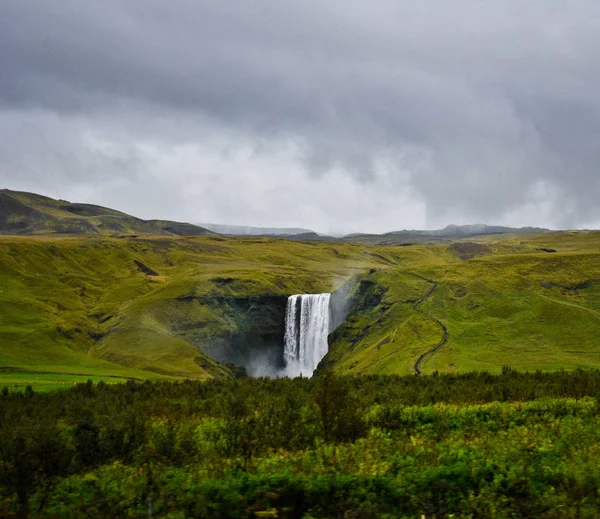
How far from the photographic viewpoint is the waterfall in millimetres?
86438

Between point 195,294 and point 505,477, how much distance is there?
8480 cm

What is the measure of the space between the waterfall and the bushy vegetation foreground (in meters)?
63.7

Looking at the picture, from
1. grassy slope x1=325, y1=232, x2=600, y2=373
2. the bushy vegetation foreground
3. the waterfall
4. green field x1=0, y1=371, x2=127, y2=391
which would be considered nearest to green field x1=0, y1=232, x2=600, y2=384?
grassy slope x1=325, y1=232, x2=600, y2=373

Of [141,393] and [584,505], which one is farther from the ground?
[584,505]

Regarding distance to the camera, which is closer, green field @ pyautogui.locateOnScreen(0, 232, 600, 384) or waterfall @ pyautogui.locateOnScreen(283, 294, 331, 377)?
A: green field @ pyautogui.locateOnScreen(0, 232, 600, 384)

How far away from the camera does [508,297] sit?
218 feet

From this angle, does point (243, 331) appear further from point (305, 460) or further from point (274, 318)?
point (305, 460)

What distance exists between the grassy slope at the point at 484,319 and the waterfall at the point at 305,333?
8.62 m

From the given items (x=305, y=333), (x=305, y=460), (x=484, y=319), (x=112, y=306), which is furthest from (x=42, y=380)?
(x=112, y=306)

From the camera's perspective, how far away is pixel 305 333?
89125mm

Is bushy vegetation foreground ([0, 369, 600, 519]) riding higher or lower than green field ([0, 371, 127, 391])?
higher

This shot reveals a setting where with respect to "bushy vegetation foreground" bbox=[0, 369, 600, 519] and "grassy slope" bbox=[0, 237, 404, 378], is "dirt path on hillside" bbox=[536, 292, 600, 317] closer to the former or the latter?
"grassy slope" bbox=[0, 237, 404, 378]

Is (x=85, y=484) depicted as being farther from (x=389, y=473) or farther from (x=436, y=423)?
(x=436, y=423)

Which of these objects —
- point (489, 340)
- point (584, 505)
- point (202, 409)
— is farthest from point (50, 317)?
point (584, 505)
